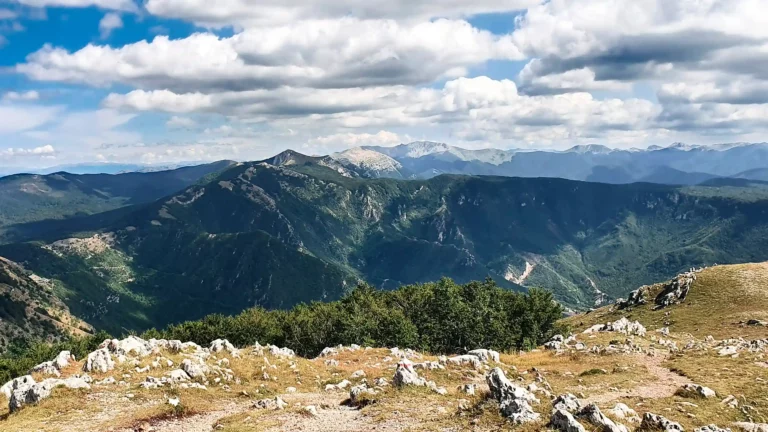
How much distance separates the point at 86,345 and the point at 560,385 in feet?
457

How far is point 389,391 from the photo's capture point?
1486 inches

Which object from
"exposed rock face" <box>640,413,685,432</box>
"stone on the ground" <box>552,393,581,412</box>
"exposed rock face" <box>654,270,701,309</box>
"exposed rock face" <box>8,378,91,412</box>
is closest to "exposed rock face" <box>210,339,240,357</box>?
"exposed rock face" <box>8,378,91,412</box>

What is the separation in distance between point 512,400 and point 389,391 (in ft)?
38.3

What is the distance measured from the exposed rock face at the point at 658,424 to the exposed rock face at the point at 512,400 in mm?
5825

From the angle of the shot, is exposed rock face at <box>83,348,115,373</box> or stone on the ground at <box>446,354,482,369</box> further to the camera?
stone on the ground at <box>446,354,482,369</box>

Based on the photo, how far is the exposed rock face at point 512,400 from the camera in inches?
1074

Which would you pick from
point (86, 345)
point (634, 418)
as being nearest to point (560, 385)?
point (634, 418)

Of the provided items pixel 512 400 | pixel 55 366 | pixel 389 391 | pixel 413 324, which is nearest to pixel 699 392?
pixel 512 400

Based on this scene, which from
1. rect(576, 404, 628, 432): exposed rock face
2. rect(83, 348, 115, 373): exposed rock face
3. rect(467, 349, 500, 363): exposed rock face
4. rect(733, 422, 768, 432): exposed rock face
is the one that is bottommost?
rect(467, 349, 500, 363): exposed rock face

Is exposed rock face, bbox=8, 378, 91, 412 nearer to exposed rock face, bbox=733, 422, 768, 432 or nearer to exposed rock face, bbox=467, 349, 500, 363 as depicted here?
exposed rock face, bbox=467, 349, 500, 363

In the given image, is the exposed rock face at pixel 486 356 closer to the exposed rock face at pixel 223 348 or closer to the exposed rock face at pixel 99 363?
the exposed rock face at pixel 223 348

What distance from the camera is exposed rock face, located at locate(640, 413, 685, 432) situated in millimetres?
25859

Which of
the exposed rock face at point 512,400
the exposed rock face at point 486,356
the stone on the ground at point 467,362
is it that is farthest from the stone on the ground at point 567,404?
the exposed rock face at point 486,356

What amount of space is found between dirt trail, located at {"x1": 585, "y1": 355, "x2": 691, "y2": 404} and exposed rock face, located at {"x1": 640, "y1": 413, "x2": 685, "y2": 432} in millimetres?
11241
